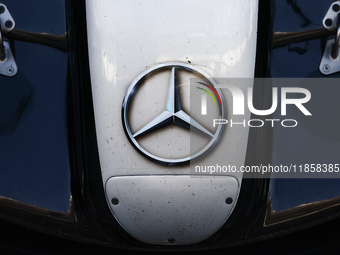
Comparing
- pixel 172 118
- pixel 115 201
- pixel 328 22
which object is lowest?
pixel 115 201

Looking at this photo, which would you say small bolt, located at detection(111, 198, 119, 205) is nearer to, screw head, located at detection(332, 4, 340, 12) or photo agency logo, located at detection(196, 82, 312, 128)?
photo agency logo, located at detection(196, 82, 312, 128)

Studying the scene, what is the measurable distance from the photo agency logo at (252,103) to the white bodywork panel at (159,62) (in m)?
0.02

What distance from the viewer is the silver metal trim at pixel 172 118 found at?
1.05 metres

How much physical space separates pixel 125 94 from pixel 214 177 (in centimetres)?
40

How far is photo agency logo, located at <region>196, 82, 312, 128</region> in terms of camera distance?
1.06 meters

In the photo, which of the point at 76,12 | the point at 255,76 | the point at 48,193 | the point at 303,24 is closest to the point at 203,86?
the point at 255,76

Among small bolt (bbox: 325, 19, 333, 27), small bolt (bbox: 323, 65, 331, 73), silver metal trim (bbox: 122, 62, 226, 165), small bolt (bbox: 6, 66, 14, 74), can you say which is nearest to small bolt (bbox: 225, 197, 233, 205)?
silver metal trim (bbox: 122, 62, 226, 165)

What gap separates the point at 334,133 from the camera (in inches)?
41.3

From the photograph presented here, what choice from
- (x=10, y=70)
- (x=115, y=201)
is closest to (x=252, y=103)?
(x=115, y=201)

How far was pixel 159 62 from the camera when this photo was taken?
1061mm

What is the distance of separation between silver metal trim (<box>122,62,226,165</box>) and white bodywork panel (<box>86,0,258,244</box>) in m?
0.02

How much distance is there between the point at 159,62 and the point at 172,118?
0.62ft

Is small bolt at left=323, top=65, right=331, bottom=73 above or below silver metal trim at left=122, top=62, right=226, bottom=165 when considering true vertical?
above

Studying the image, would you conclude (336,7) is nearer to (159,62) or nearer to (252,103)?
(252,103)
